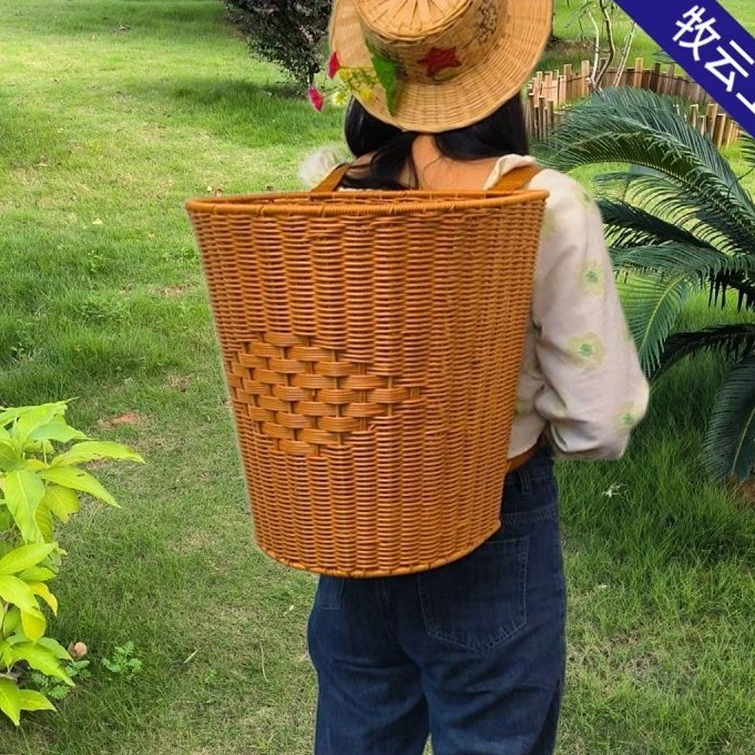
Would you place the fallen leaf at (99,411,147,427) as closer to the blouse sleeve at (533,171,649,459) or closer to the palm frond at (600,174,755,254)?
the palm frond at (600,174,755,254)

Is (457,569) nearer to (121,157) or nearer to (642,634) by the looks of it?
(642,634)

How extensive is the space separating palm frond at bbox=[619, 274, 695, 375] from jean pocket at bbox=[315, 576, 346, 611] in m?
1.72

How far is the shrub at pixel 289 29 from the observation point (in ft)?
31.6

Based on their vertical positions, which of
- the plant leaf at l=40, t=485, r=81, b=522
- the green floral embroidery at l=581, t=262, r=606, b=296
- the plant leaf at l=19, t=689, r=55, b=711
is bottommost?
the plant leaf at l=19, t=689, r=55, b=711

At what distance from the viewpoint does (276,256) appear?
1.07 metres

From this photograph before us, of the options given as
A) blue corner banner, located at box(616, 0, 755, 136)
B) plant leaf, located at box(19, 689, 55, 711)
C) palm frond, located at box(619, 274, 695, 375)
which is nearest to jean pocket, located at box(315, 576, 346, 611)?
plant leaf, located at box(19, 689, 55, 711)

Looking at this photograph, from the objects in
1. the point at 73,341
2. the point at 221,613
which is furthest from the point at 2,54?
the point at 221,613

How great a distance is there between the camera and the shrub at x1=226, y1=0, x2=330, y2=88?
9.64 m

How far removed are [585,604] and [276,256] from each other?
83.1 inches

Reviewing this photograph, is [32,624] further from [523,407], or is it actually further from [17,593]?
[523,407]

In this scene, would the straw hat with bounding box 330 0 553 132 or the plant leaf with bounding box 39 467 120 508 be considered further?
the plant leaf with bounding box 39 467 120 508

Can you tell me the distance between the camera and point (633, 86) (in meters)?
8.37

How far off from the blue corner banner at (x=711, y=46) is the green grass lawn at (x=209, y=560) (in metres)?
1.40

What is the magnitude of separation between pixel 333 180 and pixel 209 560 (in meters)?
2.07
